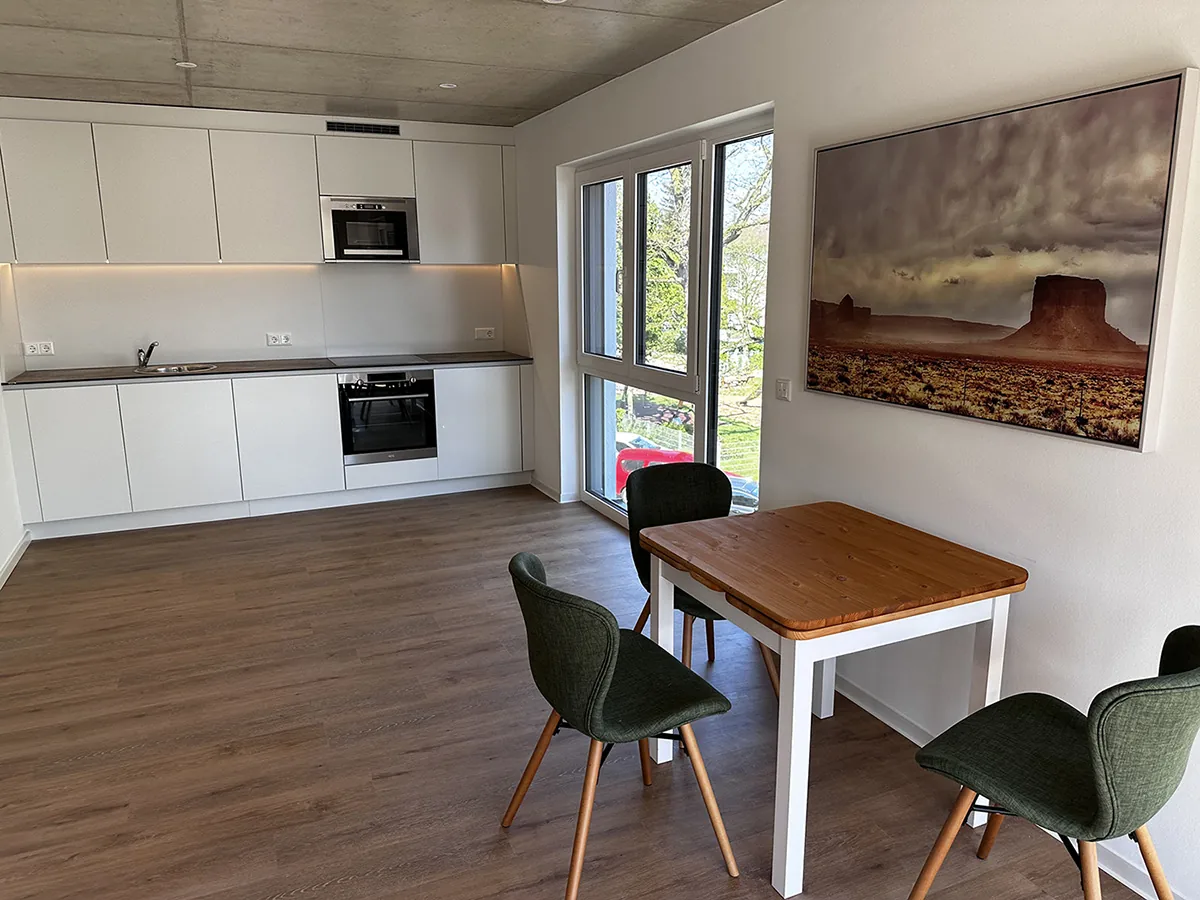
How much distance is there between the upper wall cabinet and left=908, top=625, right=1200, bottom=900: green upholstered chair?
4.85 metres

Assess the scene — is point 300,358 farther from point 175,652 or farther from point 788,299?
point 788,299

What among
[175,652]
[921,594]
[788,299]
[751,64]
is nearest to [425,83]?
[751,64]

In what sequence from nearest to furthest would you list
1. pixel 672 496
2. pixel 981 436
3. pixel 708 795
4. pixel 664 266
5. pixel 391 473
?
pixel 708 795, pixel 981 436, pixel 672 496, pixel 664 266, pixel 391 473

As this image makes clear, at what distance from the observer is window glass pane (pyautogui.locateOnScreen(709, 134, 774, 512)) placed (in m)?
3.55

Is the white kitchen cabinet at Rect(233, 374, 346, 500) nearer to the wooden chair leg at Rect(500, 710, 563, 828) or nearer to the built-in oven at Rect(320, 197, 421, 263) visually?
the built-in oven at Rect(320, 197, 421, 263)

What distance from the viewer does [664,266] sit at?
4242mm

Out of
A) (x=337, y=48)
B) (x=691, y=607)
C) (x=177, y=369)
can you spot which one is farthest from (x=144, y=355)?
(x=691, y=607)

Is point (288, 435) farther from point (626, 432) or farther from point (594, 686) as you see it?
point (594, 686)

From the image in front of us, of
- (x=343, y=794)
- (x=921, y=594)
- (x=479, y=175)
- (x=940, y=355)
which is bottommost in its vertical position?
(x=343, y=794)

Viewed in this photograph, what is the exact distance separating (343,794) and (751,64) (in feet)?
9.75

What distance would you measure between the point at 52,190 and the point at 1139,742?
223 inches

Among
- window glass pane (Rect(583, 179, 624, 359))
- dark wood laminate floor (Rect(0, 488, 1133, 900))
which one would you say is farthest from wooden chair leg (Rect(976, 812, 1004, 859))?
window glass pane (Rect(583, 179, 624, 359))

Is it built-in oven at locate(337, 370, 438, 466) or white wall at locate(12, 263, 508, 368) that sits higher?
white wall at locate(12, 263, 508, 368)

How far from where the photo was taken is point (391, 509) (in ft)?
18.2
